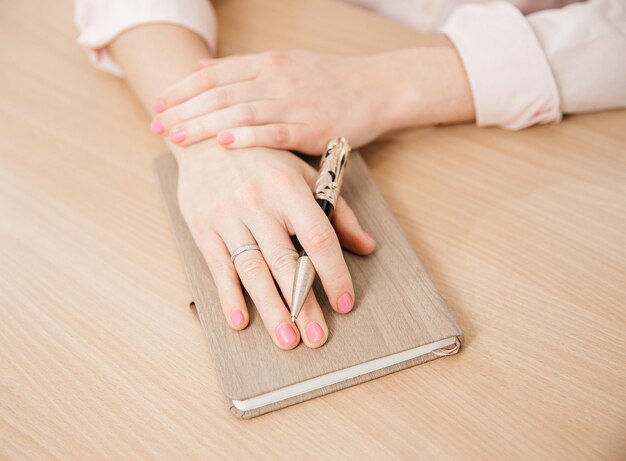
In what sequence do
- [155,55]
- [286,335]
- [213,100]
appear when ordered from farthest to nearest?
[155,55]
[213,100]
[286,335]

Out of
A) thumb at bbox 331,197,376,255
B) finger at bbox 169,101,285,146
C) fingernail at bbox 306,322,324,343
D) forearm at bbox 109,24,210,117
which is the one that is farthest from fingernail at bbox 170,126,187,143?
fingernail at bbox 306,322,324,343

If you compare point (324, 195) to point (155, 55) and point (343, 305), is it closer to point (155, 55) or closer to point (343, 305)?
point (343, 305)

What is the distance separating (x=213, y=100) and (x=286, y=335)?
39 cm

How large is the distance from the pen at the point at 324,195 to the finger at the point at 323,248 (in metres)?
0.01

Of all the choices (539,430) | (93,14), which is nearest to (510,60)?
(539,430)

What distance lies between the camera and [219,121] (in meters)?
0.76

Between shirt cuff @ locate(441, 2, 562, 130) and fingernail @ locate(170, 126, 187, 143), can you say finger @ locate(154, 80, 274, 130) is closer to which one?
fingernail @ locate(170, 126, 187, 143)

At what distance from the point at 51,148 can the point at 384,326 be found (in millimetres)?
610

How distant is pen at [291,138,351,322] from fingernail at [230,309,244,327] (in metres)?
0.06

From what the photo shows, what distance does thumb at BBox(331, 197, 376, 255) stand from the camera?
653 mm

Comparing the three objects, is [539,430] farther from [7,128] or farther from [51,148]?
[7,128]

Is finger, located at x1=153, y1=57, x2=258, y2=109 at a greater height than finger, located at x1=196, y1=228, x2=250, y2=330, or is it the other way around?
finger, located at x1=153, y1=57, x2=258, y2=109

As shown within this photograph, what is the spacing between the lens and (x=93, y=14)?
3.18 ft

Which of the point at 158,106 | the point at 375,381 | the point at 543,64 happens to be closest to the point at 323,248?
the point at 375,381
